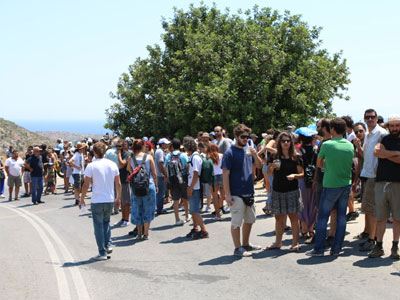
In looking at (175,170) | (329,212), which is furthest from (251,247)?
(175,170)

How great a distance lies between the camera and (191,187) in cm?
1172

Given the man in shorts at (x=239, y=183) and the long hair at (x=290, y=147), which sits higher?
the long hair at (x=290, y=147)

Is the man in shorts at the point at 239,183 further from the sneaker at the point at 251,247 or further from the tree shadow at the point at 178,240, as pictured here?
the tree shadow at the point at 178,240

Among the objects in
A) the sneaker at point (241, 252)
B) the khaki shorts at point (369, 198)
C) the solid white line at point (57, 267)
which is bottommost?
the solid white line at point (57, 267)

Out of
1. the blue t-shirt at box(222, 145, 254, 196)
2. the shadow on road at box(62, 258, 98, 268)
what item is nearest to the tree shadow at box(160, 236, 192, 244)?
the shadow on road at box(62, 258, 98, 268)

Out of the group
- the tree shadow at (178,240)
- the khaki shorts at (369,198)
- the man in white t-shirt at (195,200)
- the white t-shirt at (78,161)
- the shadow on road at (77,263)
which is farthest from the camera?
the white t-shirt at (78,161)

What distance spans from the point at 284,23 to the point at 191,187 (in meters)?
20.0

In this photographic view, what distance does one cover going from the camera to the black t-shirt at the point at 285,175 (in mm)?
9672

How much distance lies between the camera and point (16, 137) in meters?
68.2

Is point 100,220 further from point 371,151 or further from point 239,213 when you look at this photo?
point 371,151

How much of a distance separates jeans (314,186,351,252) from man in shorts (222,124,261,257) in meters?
1.08

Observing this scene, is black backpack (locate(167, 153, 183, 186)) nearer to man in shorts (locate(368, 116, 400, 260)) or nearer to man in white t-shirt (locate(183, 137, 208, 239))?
man in white t-shirt (locate(183, 137, 208, 239))

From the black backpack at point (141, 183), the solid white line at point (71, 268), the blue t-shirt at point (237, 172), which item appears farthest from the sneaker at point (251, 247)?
the solid white line at point (71, 268)

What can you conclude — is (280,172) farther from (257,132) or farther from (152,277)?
(257,132)
